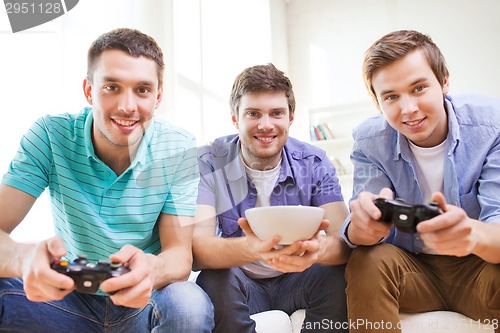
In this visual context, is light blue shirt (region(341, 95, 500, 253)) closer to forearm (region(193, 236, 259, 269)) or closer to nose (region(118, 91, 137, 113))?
forearm (region(193, 236, 259, 269))

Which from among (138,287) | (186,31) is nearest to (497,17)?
(186,31)

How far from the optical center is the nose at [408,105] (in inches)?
46.8

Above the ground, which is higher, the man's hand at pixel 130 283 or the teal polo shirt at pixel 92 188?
the teal polo shirt at pixel 92 188

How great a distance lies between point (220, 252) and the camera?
45.6 inches

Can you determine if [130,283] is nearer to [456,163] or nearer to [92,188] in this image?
[92,188]

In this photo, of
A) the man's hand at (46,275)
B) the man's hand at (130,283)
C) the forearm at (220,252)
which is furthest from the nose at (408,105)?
the man's hand at (46,275)

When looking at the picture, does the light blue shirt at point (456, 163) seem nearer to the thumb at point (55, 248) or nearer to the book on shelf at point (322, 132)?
the thumb at point (55, 248)

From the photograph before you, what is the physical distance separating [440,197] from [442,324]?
1.42 feet

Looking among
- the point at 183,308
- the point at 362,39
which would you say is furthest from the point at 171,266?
the point at 362,39

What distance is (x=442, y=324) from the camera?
108 centimetres

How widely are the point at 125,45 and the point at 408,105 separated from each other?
0.76 meters

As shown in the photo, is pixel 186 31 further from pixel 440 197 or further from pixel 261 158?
pixel 440 197

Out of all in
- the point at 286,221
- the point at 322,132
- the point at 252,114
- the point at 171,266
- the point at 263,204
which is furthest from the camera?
the point at 322,132

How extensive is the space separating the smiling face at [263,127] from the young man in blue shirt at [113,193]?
0.25 meters
